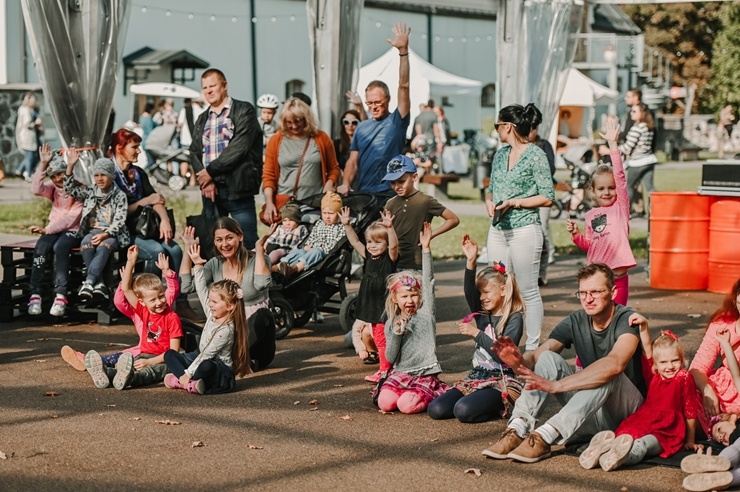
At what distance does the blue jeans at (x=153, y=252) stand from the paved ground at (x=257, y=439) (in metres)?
1.11

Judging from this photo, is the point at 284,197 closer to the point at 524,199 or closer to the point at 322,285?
the point at 322,285

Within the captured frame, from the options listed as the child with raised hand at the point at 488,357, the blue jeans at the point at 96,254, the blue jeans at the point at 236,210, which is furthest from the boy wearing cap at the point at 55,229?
the child with raised hand at the point at 488,357

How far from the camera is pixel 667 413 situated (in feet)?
21.7


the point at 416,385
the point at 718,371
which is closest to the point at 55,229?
the point at 416,385

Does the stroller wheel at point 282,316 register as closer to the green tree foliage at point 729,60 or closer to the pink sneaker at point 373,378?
the pink sneaker at point 373,378

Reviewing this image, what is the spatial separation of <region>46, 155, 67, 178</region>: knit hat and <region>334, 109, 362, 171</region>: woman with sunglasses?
10.7 feet

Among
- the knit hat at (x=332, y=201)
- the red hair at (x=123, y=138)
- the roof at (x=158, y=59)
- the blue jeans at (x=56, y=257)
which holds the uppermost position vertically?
the roof at (x=158, y=59)

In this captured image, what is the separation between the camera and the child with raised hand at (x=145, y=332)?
8398mm

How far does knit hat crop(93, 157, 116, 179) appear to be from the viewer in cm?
1070

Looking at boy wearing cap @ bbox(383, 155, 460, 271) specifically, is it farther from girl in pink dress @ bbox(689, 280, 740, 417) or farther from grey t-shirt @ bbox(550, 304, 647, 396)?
girl in pink dress @ bbox(689, 280, 740, 417)

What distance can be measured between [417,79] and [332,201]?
26.7 m

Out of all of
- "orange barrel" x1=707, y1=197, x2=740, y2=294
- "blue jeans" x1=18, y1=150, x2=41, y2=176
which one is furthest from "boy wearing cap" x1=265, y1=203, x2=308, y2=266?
"blue jeans" x1=18, y1=150, x2=41, y2=176

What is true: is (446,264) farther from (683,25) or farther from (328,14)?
(683,25)

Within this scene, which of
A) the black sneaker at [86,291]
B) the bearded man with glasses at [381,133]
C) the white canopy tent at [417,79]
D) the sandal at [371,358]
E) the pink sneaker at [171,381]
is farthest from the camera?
the white canopy tent at [417,79]
